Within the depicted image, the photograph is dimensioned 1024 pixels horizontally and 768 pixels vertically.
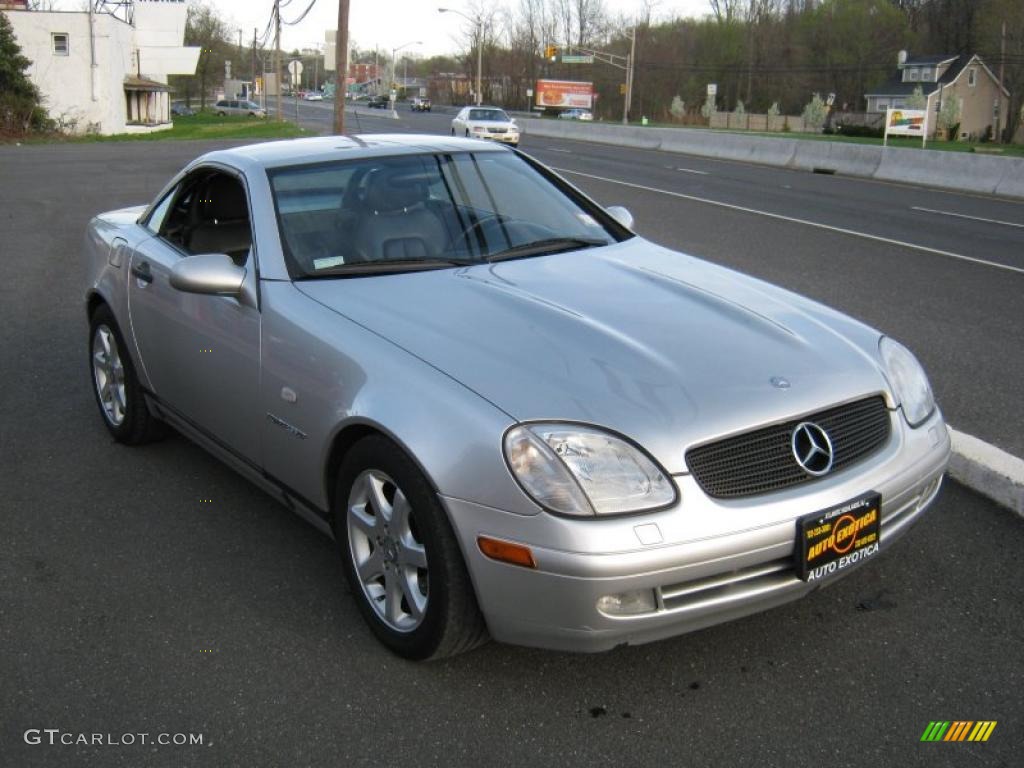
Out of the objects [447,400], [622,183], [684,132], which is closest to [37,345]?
[447,400]

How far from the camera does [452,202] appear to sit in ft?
14.4

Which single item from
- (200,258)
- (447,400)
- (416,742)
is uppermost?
(200,258)

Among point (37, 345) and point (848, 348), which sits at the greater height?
point (848, 348)

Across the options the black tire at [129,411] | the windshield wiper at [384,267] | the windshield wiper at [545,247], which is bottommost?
the black tire at [129,411]

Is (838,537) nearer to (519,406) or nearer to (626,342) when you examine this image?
(626,342)

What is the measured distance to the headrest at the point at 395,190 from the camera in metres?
4.26

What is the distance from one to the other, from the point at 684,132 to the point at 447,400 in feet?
112

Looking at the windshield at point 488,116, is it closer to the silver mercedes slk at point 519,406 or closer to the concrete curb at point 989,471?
the silver mercedes slk at point 519,406

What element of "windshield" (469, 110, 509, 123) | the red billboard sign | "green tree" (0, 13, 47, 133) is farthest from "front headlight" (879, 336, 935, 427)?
the red billboard sign

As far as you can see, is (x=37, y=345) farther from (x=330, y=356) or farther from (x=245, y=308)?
(x=330, y=356)

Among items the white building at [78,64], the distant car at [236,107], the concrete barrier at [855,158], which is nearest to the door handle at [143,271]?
the concrete barrier at [855,158]

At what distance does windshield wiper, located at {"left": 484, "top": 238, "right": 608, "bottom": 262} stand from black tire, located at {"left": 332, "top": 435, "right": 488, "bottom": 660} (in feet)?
4.04

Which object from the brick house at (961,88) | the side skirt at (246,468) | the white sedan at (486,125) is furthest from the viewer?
the brick house at (961,88)

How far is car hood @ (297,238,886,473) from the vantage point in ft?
9.72
